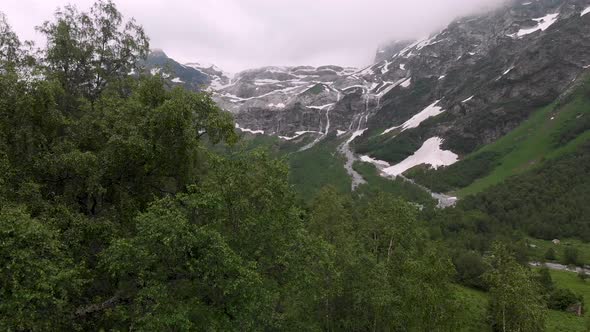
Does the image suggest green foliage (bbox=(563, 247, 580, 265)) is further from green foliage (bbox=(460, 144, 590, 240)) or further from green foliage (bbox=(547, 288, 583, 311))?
green foliage (bbox=(547, 288, 583, 311))

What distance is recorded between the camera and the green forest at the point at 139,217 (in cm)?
1647

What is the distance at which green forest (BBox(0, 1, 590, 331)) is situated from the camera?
16.5 metres

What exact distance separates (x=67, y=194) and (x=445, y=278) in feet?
84.8

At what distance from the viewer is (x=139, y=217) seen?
17.2 m

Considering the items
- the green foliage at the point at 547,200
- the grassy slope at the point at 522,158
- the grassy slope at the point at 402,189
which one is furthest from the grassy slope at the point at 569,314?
the grassy slope at the point at 522,158

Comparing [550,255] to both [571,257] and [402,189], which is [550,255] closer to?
[571,257]

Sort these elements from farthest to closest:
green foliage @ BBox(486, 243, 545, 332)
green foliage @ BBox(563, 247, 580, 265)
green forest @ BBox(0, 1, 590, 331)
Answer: green foliage @ BBox(563, 247, 580, 265), green foliage @ BBox(486, 243, 545, 332), green forest @ BBox(0, 1, 590, 331)

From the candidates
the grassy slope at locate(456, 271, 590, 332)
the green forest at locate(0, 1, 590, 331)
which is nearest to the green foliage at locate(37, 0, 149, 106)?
the green forest at locate(0, 1, 590, 331)

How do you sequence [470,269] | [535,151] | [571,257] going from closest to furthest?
[470,269]
[571,257]
[535,151]

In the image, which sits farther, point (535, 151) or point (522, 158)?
point (522, 158)

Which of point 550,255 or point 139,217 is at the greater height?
point 139,217

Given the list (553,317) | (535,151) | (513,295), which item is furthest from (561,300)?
(535,151)

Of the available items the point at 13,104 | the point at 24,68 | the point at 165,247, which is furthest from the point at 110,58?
the point at 165,247

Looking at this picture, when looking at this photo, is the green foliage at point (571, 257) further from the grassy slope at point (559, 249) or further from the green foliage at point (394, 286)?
the green foliage at point (394, 286)
